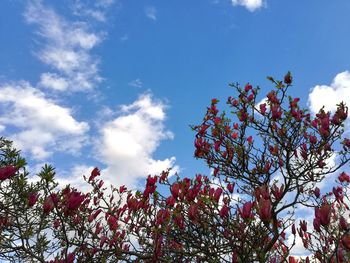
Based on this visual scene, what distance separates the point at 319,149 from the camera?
660 cm

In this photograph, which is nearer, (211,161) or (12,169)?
(12,169)

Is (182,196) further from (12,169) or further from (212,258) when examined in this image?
(12,169)

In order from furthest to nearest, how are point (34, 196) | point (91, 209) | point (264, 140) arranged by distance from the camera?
point (264, 140) < point (91, 209) < point (34, 196)

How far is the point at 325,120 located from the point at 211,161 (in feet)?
6.91

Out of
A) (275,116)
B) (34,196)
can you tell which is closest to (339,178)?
(275,116)

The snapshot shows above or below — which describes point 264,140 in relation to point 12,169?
above

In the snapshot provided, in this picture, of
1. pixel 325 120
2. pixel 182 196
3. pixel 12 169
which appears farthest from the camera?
pixel 325 120

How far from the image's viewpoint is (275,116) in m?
6.62

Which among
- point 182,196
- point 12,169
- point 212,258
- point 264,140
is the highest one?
point 264,140

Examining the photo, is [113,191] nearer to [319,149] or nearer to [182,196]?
[182,196]

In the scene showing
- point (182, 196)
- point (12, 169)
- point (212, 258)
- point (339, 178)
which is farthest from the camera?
point (339, 178)

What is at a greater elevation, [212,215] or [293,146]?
[293,146]

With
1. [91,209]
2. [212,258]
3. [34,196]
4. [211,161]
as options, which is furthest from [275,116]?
[34,196]

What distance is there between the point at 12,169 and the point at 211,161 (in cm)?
424
